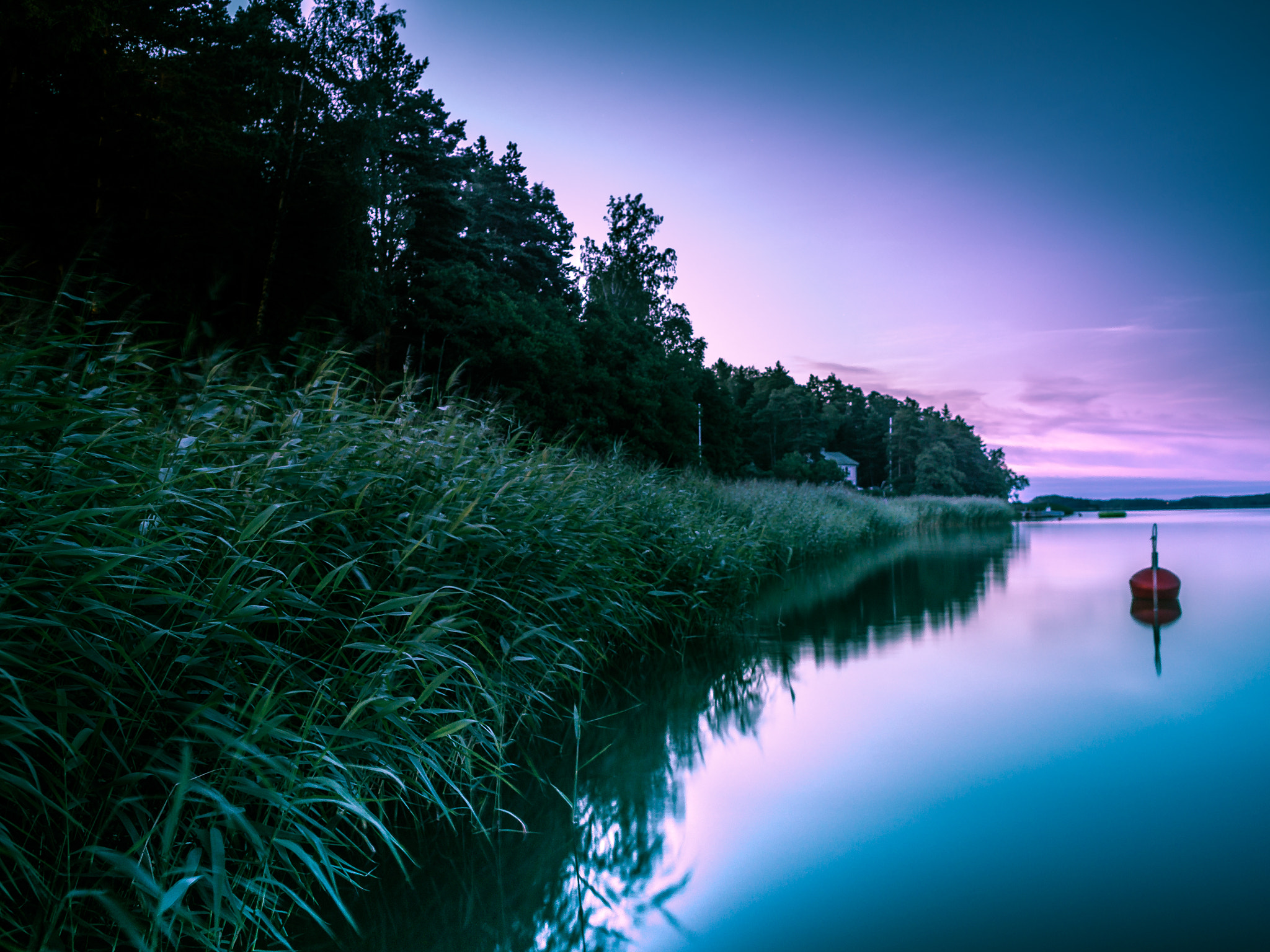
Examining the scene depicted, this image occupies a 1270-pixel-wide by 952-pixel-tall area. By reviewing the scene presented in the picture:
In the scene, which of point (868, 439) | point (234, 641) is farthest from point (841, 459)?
point (234, 641)

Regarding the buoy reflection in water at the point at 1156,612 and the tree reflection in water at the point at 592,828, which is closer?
the tree reflection in water at the point at 592,828

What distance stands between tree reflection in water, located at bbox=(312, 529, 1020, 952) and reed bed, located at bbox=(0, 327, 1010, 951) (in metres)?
0.19

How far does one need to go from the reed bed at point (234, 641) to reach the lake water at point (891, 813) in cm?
49

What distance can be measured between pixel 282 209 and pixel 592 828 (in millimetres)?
16078

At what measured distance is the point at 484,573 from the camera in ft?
11.1

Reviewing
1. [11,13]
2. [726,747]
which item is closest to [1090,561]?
[726,747]

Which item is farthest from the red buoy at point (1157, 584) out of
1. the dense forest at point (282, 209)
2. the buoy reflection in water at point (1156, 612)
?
the dense forest at point (282, 209)

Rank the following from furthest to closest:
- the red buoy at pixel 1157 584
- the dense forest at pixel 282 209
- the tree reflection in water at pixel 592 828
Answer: the dense forest at pixel 282 209, the red buoy at pixel 1157 584, the tree reflection in water at pixel 592 828

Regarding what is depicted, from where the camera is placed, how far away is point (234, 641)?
1973mm

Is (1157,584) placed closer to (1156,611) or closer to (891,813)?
(1156,611)

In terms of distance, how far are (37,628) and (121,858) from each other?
0.68 m

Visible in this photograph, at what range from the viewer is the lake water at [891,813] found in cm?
232

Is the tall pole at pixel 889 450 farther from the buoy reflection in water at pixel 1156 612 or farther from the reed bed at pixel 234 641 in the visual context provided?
the reed bed at pixel 234 641

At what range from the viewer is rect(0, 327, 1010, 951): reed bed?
1.66 metres
